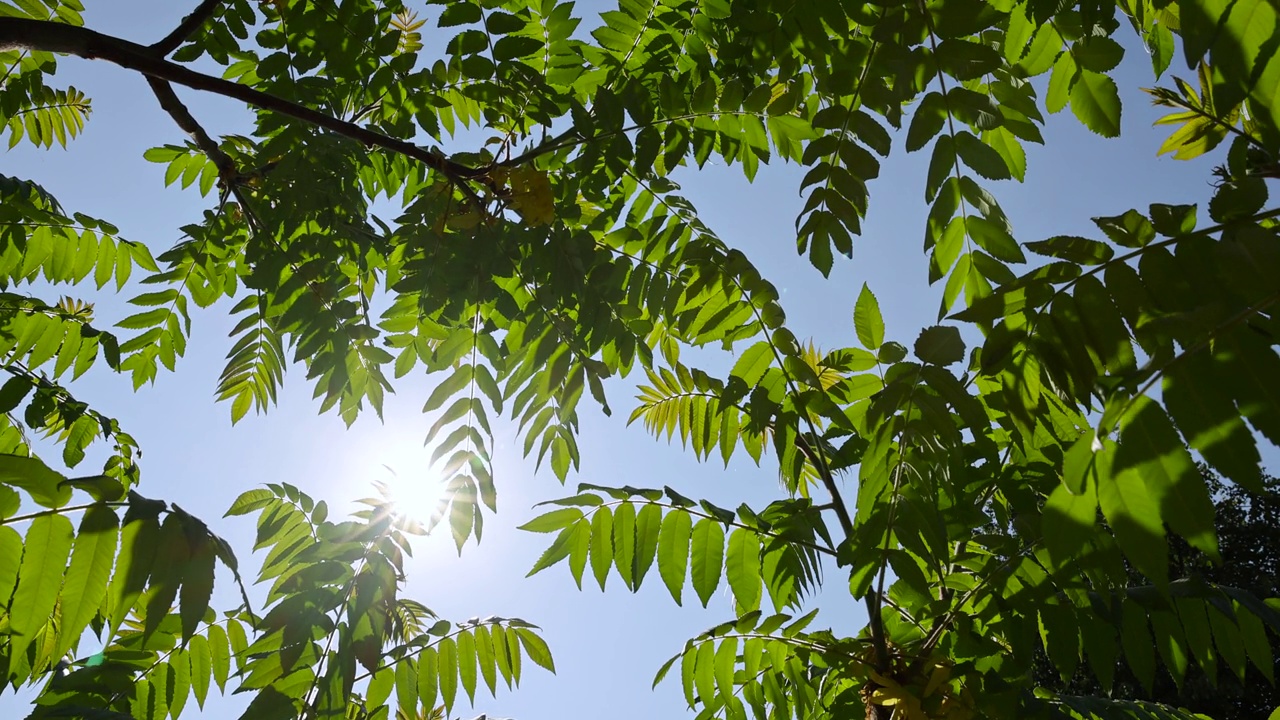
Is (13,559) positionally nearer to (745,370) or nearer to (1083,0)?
(745,370)

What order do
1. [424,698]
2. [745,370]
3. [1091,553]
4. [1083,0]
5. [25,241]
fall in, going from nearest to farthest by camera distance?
[1091,553], [1083,0], [424,698], [745,370], [25,241]

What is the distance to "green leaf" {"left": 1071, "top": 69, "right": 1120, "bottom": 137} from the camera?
63.3 inches

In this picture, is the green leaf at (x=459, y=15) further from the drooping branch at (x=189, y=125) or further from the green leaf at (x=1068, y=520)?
the green leaf at (x=1068, y=520)

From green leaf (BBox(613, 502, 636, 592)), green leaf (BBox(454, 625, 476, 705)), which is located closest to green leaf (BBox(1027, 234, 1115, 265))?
green leaf (BBox(613, 502, 636, 592))

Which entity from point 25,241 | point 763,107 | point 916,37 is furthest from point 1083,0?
point 25,241

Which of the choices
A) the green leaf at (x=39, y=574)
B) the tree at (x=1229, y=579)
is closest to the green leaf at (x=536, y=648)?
the green leaf at (x=39, y=574)

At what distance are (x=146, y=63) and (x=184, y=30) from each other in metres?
0.17

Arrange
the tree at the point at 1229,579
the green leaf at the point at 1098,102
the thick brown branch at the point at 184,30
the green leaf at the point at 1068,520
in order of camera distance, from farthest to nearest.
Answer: the tree at the point at 1229,579
the thick brown branch at the point at 184,30
the green leaf at the point at 1098,102
the green leaf at the point at 1068,520

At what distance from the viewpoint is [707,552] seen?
74.4 inches

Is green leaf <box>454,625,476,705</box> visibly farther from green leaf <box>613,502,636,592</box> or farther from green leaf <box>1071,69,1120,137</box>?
green leaf <box>1071,69,1120,137</box>

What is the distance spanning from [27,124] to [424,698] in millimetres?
2964

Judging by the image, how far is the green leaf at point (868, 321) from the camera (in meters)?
1.84

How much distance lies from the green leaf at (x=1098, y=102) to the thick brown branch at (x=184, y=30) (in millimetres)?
1975

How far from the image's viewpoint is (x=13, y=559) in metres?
1.21
